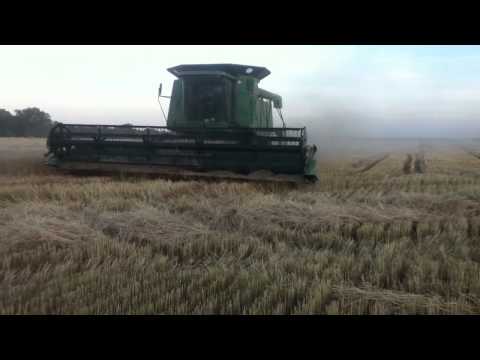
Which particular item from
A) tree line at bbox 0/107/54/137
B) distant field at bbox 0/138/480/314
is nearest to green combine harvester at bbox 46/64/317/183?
distant field at bbox 0/138/480/314

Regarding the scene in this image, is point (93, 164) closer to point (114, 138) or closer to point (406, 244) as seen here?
point (114, 138)

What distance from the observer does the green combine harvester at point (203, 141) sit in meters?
8.15

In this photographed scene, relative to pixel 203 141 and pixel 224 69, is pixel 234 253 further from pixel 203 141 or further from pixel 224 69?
pixel 224 69

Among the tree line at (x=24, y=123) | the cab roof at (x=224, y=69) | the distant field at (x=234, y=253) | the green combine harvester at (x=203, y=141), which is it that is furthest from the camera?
the tree line at (x=24, y=123)

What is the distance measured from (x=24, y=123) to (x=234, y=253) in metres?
46.3

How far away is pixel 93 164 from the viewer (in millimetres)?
8969

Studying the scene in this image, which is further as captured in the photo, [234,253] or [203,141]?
[203,141]

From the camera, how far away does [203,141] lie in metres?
8.53

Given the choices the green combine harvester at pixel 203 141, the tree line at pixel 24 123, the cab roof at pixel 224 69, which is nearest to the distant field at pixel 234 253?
the green combine harvester at pixel 203 141

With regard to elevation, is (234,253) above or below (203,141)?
below

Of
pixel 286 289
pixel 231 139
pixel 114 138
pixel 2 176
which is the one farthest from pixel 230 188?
pixel 2 176

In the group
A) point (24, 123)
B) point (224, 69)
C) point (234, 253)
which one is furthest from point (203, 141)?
point (24, 123)

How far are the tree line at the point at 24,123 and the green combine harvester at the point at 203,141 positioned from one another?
124ft

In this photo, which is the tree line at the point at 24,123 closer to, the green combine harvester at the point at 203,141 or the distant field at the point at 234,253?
the green combine harvester at the point at 203,141
